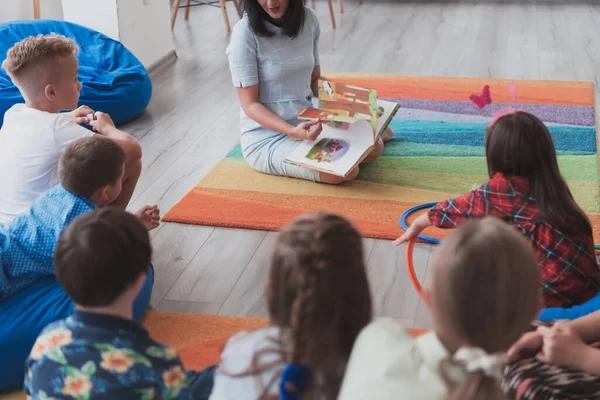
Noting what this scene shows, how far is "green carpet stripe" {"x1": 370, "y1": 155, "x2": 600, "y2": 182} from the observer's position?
2.98m

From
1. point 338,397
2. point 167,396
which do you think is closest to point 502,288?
point 338,397

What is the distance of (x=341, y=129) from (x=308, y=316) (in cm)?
184

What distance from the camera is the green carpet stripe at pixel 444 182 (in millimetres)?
2797

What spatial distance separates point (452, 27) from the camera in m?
5.43

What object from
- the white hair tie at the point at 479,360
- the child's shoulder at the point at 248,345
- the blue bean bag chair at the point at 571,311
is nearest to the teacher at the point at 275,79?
the blue bean bag chair at the point at 571,311

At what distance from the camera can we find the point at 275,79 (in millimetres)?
2955

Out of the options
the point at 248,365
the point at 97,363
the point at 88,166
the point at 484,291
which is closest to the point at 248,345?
the point at 248,365

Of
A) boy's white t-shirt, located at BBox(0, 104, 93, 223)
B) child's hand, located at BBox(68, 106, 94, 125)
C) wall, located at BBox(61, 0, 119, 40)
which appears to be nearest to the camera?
boy's white t-shirt, located at BBox(0, 104, 93, 223)

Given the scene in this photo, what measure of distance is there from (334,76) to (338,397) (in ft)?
10.6

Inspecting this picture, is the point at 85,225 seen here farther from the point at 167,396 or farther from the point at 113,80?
the point at 113,80

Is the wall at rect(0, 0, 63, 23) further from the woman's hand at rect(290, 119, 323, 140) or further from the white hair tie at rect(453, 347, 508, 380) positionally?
the white hair tie at rect(453, 347, 508, 380)

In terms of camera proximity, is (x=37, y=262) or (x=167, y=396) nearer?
(x=167, y=396)

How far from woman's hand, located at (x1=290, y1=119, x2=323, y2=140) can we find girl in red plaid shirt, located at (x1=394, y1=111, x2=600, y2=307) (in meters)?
1.10

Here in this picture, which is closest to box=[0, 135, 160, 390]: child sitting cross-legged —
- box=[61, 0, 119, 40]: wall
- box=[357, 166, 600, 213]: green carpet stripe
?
box=[357, 166, 600, 213]: green carpet stripe
